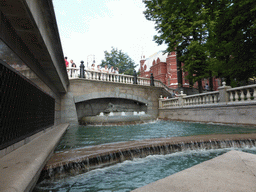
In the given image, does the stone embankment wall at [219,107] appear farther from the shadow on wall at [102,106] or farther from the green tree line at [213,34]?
the shadow on wall at [102,106]

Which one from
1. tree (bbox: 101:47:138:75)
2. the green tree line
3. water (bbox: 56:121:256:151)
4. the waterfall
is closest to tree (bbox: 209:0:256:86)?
the green tree line

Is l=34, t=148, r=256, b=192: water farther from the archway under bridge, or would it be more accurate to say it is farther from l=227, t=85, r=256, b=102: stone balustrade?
the archway under bridge

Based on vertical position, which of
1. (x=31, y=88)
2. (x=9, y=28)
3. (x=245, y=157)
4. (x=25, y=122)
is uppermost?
(x=9, y=28)

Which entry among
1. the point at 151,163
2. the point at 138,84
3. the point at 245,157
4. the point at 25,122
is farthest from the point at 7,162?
the point at 138,84

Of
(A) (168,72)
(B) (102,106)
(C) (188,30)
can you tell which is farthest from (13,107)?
(A) (168,72)

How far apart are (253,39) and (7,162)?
38.5 feet

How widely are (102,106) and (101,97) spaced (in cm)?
179

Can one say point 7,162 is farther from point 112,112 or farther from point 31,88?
point 112,112

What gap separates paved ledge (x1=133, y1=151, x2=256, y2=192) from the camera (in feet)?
4.77

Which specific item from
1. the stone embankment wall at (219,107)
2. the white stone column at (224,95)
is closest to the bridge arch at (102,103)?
the stone embankment wall at (219,107)

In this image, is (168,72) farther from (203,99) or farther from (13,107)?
(13,107)

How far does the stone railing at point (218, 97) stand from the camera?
850cm

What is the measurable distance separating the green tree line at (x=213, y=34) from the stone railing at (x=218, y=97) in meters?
1.85

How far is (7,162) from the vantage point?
7.04 feet
